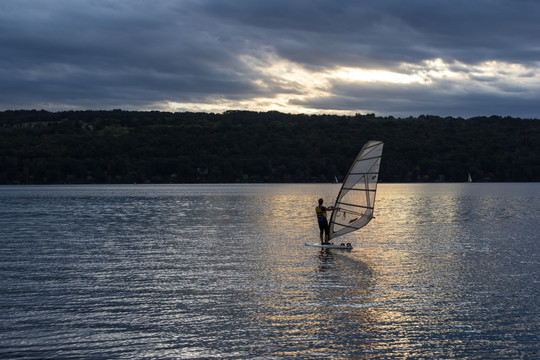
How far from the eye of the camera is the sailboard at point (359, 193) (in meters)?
26.9

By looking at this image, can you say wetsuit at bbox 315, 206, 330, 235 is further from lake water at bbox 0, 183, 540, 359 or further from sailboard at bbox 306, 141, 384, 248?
lake water at bbox 0, 183, 540, 359

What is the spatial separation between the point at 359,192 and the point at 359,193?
0.19ft

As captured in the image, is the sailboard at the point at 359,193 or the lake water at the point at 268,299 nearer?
the lake water at the point at 268,299

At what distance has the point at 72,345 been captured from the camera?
483 inches

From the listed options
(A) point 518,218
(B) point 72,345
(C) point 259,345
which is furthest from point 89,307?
(A) point 518,218

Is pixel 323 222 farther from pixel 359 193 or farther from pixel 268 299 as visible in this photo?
pixel 268 299

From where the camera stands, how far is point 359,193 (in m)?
27.6

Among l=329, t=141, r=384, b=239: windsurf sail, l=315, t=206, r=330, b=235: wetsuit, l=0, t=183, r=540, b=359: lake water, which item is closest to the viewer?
l=0, t=183, r=540, b=359: lake water

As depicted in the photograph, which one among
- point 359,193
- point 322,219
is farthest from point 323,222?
point 359,193

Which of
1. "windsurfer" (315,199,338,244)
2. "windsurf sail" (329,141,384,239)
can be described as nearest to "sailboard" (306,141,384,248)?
"windsurf sail" (329,141,384,239)

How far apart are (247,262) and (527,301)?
10677 mm

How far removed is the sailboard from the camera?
2692 cm

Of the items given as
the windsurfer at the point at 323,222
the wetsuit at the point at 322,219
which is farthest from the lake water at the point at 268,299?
the wetsuit at the point at 322,219

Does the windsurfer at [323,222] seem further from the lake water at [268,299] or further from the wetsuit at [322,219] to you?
the lake water at [268,299]
